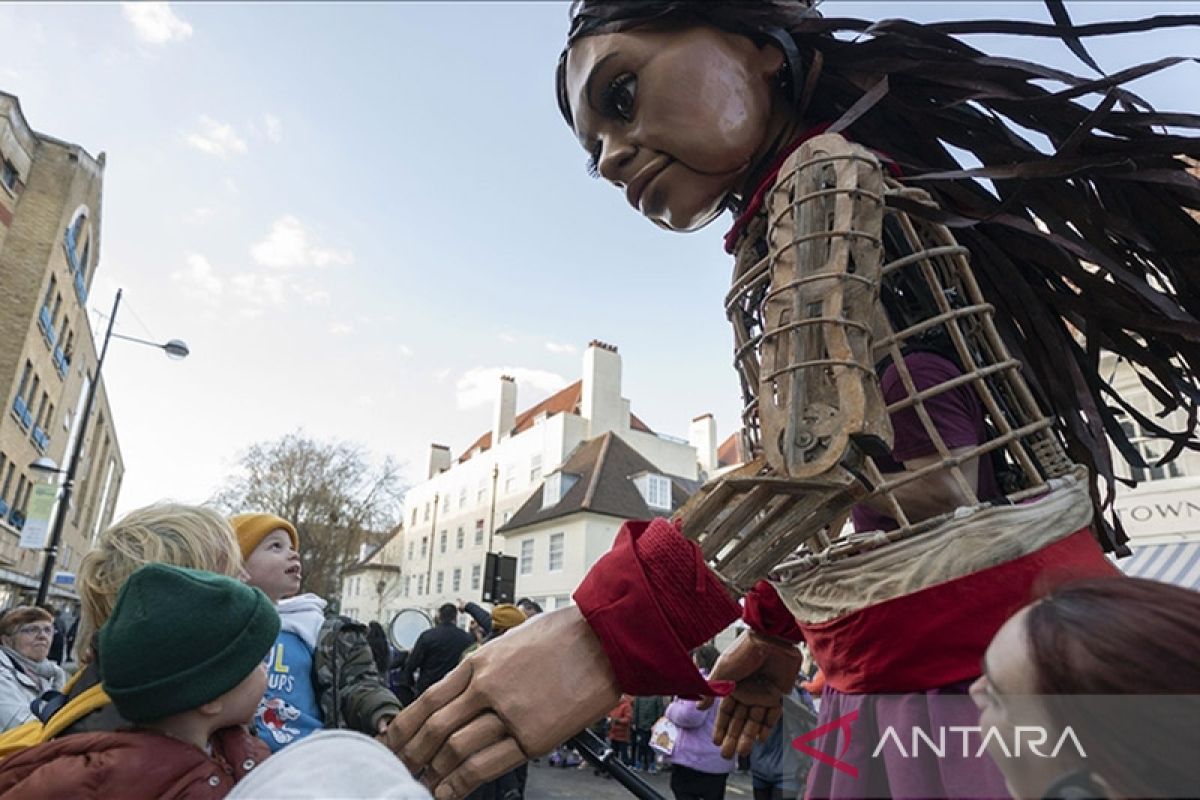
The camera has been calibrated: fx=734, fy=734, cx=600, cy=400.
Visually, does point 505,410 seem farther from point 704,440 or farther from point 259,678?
point 259,678

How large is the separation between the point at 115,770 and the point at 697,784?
5871 millimetres

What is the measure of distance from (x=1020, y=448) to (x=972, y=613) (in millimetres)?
302

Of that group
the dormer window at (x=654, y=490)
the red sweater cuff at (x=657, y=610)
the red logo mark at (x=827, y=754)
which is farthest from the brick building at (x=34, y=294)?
the red logo mark at (x=827, y=754)

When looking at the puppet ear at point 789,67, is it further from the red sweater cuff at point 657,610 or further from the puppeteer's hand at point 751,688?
the puppeteer's hand at point 751,688

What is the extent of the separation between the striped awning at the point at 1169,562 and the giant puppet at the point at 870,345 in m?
8.43

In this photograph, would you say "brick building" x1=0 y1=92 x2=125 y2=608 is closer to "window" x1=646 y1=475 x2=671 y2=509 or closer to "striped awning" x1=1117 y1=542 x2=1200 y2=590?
"window" x1=646 y1=475 x2=671 y2=509

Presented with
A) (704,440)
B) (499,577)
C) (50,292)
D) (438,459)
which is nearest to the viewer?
(499,577)

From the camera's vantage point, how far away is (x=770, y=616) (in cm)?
165

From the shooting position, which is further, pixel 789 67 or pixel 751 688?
pixel 751 688

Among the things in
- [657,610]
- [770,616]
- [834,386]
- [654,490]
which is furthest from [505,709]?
[654,490]

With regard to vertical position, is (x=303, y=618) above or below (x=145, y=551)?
below

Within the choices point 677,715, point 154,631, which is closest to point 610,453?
point 677,715

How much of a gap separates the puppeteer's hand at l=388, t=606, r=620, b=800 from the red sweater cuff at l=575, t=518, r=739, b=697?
0.04 metres

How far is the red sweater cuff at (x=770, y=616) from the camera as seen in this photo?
1.64 m
